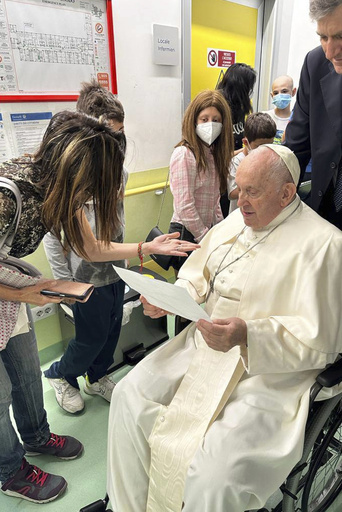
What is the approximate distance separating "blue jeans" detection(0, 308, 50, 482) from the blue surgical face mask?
2.75m

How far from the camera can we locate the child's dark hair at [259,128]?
2.35 metres

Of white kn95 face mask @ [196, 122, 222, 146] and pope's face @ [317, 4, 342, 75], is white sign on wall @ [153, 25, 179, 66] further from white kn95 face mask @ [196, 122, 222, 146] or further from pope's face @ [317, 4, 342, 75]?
pope's face @ [317, 4, 342, 75]

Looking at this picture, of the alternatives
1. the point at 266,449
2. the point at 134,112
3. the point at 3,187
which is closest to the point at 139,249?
the point at 3,187

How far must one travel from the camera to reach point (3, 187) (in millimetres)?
1099

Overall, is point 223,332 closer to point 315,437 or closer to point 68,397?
point 315,437

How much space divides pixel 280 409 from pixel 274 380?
0.10m

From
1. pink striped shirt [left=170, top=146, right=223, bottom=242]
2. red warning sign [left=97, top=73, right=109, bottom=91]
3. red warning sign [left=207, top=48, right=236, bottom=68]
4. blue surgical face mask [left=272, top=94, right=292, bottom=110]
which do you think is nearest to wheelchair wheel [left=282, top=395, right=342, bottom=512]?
pink striped shirt [left=170, top=146, right=223, bottom=242]

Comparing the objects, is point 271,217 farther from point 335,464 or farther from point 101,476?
Result: point 101,476

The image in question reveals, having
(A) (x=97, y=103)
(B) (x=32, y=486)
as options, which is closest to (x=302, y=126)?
(A) (x=97, y=103)

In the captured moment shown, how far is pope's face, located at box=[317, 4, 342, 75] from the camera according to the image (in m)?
1.08

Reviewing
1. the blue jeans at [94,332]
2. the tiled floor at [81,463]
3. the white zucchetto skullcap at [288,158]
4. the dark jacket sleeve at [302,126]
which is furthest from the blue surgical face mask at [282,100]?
the tiled floor at [81,463]

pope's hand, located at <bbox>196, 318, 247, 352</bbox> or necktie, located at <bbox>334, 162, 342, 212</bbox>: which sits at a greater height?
necktie, located at <bbox>334, 162, 342, 212</bbox>

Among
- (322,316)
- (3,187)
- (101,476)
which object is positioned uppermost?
(3,187)

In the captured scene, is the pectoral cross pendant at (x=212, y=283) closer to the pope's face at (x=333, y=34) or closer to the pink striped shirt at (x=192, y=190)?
the pink striped shirt at (x=192, y=190)
